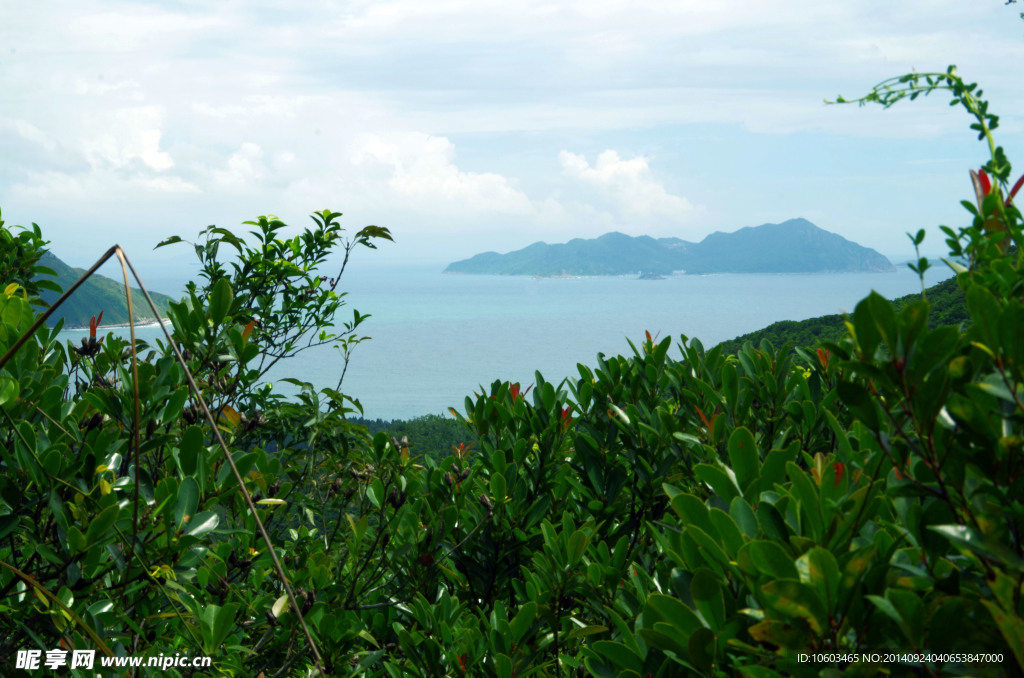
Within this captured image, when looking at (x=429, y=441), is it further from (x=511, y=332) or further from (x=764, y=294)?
(x=764, y=294)

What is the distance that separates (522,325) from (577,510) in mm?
42457

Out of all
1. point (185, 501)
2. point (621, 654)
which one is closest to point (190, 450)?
point (185, 501)

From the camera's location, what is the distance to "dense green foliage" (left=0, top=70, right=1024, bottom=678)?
2.44ft

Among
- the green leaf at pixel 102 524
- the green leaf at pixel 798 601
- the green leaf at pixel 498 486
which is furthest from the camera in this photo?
the green leaf at pixel 498 486

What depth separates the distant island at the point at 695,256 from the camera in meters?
102

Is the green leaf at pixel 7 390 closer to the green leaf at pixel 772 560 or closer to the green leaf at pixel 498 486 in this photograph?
the green leaf at pixel 498 486

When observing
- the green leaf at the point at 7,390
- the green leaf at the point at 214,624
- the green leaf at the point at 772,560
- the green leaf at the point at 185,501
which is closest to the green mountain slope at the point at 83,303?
the green leaf at the point at 7,390

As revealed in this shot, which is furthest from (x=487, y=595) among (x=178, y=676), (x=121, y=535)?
(x=121, y=535)

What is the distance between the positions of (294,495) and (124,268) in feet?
5.70

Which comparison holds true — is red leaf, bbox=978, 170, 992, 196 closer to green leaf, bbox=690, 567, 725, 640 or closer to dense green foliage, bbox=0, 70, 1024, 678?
dense green foliage, bbox=0, 70, 1024, 678

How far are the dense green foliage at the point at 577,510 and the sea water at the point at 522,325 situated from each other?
0.17 meters

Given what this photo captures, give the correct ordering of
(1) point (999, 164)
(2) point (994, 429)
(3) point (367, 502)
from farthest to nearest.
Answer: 1. (3) point (367, 502)
2. (1) point (999, 164)
3. (2) point (994, 429)

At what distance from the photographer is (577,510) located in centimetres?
229

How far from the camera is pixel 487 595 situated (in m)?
2.20
